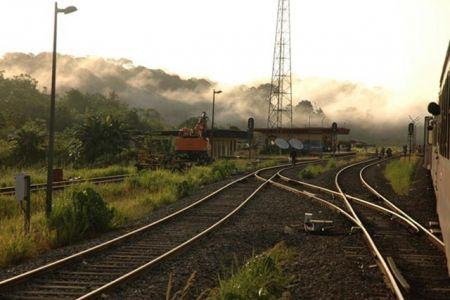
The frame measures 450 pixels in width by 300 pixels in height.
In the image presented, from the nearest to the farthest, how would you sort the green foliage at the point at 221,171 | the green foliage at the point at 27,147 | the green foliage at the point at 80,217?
1. the green foliage at the point at 80,217
2. the green foliage at the point at 221,171
3. the green foliage at the point at 27,147

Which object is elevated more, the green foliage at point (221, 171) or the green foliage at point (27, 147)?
the green foliage at point (27, 147)

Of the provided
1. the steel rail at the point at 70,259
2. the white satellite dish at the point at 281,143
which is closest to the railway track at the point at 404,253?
the steel rail at the point at 70,259

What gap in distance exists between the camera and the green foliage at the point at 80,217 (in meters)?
13.1

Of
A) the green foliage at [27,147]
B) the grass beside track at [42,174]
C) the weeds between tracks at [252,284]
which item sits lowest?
the weeds between tracks at [252,284]

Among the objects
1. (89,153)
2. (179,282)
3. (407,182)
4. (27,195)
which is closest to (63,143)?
(89,153)

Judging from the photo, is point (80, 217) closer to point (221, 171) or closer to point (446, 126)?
point (446, 126)

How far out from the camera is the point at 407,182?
27.0 metres

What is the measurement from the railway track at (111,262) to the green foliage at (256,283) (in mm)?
1845

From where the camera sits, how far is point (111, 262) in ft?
33.6

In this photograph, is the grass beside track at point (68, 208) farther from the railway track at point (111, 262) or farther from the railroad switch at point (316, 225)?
the railroad switch at point (316, 225)

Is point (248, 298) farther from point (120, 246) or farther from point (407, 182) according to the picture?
point (407, 182)

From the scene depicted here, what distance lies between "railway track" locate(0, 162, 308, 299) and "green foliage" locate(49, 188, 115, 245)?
132 cm

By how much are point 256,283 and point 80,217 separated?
289 inches

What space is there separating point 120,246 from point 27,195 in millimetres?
3171
